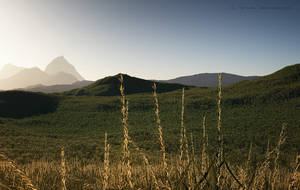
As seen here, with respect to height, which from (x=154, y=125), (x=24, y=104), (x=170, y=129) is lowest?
(x=154, y=125)

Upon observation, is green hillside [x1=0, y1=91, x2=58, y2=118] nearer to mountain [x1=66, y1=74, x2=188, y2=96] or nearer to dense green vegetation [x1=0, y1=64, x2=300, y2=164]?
dense green vegetation [x1=0, y1=64, x2=300, y2=164]

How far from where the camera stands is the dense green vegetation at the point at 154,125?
13914 millimetres

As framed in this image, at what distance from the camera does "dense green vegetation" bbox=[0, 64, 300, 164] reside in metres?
13.9

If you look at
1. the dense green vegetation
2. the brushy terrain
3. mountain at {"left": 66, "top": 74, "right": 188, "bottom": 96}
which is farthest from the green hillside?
mountain at {"left": 66, "top": 74, "right": 188, "bottom": 96}

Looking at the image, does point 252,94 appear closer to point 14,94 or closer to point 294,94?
point 294,94

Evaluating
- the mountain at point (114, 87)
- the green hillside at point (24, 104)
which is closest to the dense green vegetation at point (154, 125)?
the green hillside at point (24, 104)

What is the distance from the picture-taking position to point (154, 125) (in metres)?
25.0

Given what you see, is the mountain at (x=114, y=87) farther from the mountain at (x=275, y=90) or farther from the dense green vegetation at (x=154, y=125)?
the mountain at (x=275, y=90)

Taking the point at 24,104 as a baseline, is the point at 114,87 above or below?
above

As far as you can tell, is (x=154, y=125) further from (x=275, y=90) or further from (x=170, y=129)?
(x=275, y=90)

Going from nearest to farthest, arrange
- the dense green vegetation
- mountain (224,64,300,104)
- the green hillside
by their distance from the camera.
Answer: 1. the dense green vegetation
2. mountain (224,64,300,104)
3. the green hillside

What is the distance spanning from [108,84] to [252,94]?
51.9 metres

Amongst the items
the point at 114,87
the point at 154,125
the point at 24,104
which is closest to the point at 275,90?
the point at 154,125

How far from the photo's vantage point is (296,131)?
17344mm
